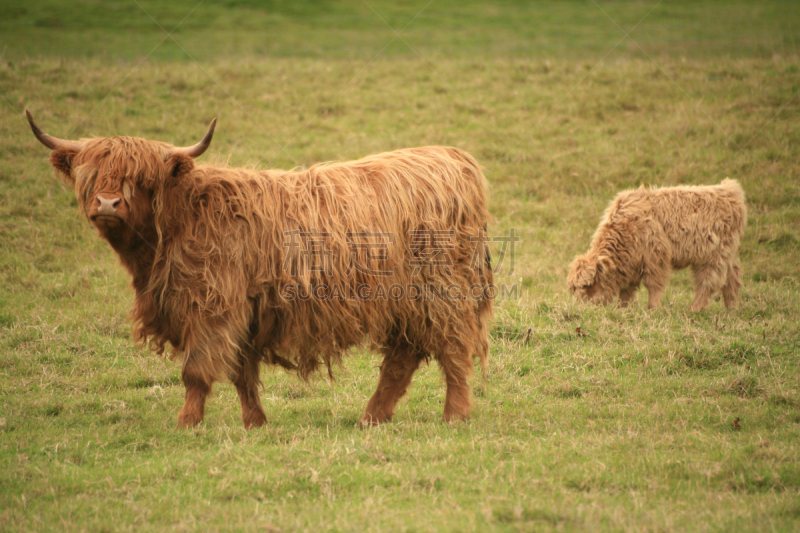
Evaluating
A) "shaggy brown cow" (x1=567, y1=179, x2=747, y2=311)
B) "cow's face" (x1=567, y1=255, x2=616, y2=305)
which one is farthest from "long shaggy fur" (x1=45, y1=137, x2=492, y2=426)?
"shaggy brown cow" (x1=567, y1=179, x2=747, y2=311)

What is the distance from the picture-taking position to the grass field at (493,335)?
3625 millimetres

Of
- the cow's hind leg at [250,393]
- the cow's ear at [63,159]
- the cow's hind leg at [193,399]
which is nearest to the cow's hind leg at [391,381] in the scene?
the cow's hind leg at [250,393]

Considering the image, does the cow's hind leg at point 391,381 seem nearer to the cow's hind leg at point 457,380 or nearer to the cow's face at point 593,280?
the cow's hind leg at point 457,380

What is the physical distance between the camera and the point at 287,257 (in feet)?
15.2

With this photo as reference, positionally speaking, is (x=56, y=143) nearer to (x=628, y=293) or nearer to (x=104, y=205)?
(x=104, y=205)

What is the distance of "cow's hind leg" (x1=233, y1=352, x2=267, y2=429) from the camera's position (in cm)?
489

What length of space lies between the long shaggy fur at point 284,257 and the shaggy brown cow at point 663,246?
3.88 meters

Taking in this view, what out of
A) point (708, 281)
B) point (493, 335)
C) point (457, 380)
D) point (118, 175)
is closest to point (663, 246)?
point (708, 281)

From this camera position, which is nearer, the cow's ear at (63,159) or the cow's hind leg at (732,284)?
the cow's ear at (63,159)

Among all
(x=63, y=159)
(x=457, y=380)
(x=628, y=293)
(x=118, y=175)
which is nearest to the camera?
(x=118, y=175)

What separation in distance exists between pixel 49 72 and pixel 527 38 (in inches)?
602

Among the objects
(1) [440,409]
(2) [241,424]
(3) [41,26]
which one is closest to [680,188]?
(1) [440,409]

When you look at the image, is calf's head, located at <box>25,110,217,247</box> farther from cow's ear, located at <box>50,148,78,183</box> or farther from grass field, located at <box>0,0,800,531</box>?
grass field, located at <box>0,0,800,531</box>

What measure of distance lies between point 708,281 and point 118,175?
6.89 meters
